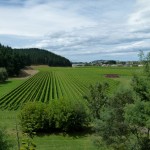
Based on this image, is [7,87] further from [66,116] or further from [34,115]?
[66,116]

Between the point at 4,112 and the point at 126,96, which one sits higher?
the point at 126,96

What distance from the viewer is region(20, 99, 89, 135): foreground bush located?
129 ft

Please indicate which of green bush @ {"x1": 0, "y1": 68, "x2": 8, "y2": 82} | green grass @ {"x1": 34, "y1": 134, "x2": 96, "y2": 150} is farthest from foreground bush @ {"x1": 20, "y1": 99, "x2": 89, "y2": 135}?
green bush @ {"x1": 0, "y1": 68, "x2": 8, "y2": 82}

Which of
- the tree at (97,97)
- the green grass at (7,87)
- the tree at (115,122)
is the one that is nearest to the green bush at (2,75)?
the green grass at (7,87)

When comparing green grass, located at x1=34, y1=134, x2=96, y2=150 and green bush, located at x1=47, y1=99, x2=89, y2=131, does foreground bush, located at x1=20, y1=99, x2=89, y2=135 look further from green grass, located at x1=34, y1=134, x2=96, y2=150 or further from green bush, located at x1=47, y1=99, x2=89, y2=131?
green grass, located at x1=34, y1=134, x2=96, y2=150

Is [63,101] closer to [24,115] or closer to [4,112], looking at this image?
[24,115]

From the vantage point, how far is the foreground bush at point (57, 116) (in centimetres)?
3925

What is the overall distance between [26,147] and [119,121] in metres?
19.0

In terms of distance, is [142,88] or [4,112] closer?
[142,88]

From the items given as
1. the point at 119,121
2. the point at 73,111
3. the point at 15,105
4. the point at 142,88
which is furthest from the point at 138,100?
the point at 15,105

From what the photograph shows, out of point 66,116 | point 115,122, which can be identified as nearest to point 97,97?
point 66,116

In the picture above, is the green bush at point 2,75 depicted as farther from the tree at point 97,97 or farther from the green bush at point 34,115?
the tree at point 97,97

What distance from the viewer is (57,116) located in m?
39.5

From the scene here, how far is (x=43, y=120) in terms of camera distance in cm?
3975
